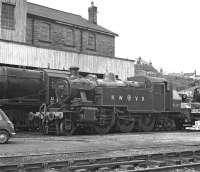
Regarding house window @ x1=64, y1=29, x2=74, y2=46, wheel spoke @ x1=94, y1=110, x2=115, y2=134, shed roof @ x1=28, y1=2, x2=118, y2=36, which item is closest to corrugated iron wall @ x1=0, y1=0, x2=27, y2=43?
shed roof @ x1=28, y1=2, x2=118, y2=36

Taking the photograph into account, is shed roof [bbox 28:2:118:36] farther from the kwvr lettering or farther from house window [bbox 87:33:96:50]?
the kwvr lettering

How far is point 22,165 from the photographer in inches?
361

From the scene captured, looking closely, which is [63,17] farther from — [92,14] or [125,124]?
[125,124]

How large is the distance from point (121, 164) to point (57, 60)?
17.4 metres

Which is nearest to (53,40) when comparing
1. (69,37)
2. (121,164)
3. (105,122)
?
(69,37)

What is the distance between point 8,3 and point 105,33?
12.4 metres

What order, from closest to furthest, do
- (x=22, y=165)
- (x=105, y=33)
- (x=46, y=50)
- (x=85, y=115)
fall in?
(x=22, y=165)
(x=85, y=115)
(x=46, y=50)
(x=105, y=33)

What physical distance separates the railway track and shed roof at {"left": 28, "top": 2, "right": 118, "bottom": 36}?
23496 millimetres

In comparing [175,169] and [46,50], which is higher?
[46,50]

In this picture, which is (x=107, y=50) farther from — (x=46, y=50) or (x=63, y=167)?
(x=63, y=167)

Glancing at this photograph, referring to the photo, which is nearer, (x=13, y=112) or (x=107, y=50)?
(x=13, y=112)

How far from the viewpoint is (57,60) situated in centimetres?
2677

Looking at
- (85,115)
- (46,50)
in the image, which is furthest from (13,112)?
(46,50)

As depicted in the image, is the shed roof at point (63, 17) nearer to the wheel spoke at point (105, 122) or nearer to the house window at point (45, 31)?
the house window at point (45, 31)
